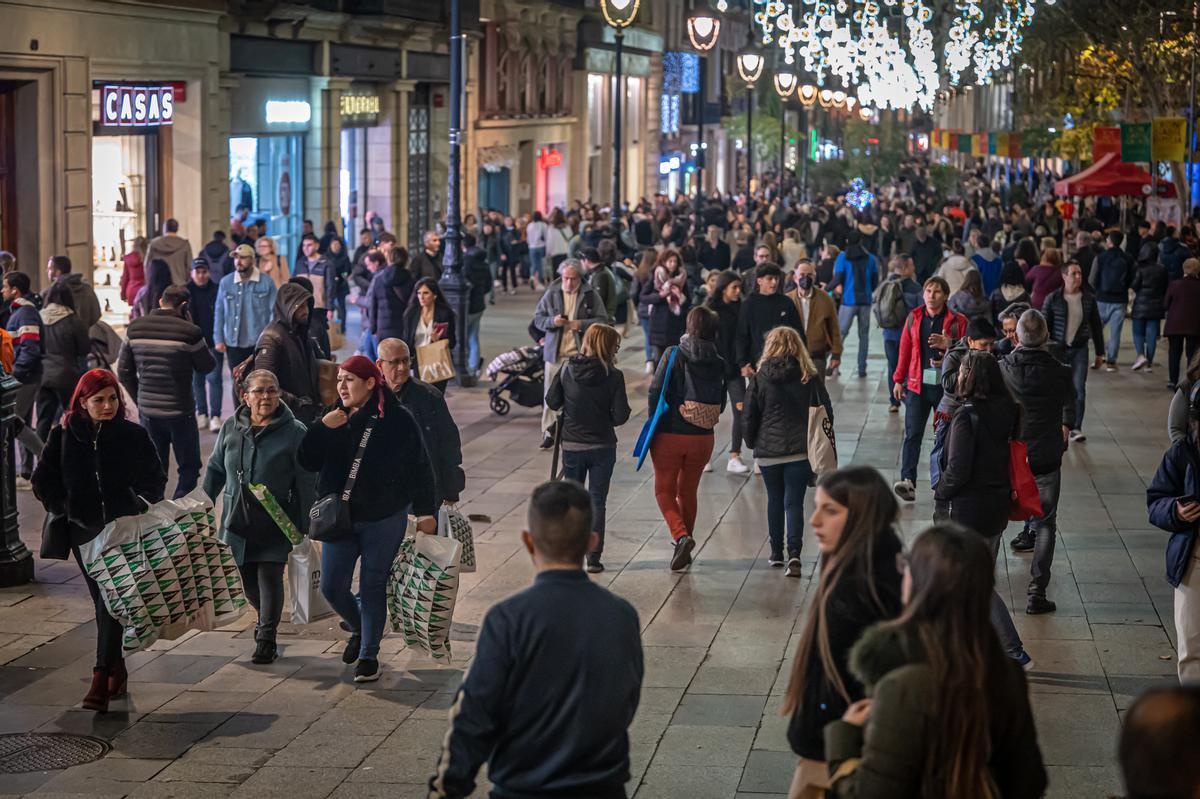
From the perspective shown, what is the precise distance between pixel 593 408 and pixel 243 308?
6012 millimetres

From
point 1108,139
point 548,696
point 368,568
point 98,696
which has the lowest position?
point 98,696

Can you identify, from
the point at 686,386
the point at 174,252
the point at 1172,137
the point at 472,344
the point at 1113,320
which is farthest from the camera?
the point at 1172,137

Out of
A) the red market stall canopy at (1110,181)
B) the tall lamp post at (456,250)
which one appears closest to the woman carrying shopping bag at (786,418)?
the tall lamp post at (456,250)

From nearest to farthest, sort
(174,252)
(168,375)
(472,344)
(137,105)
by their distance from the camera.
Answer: (168,375) → (174,252) → (472,344) → (137,105)

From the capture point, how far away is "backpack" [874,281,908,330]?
19.1 meters

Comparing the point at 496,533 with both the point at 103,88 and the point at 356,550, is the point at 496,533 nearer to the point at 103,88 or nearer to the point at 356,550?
the point at 356,550

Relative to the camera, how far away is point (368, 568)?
943 centimetres

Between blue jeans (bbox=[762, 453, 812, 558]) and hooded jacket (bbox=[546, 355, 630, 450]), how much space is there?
41.8 inches

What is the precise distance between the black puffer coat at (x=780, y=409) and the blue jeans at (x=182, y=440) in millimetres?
4348

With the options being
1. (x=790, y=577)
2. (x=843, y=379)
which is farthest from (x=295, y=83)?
(x=790, y=577)

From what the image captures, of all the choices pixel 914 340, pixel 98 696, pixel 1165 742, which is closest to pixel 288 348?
pixel 98 696

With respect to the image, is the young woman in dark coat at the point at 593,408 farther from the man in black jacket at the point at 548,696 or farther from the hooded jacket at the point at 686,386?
the man in black jacket at the point at 548,696

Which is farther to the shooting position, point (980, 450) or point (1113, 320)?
point (1113, 320)

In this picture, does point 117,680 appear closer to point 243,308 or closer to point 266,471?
point 266,471
